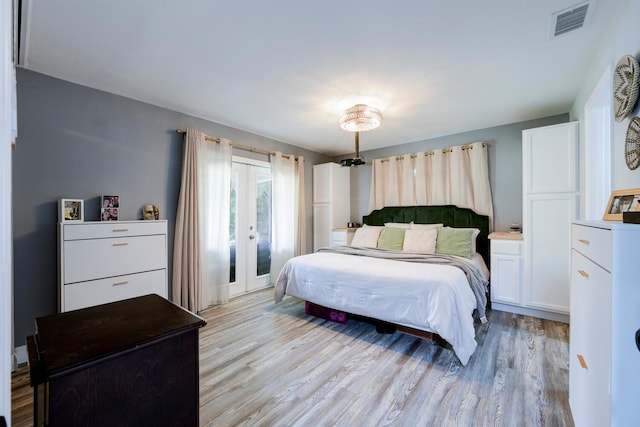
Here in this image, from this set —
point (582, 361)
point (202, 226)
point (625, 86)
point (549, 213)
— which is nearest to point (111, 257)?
point (202, 226)

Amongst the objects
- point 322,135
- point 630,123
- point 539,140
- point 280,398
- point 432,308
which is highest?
point 322,135

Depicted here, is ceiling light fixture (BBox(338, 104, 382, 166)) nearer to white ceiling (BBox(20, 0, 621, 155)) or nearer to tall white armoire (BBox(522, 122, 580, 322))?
white ceiling (BBox(20, 0, 621, 155))

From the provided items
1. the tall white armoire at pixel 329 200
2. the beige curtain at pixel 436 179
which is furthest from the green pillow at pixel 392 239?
the tall white armoire at pixel 329 200

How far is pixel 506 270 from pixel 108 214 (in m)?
4.48

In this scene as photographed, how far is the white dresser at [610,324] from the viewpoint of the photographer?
95 cm

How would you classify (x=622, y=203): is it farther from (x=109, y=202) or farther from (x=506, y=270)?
(x=109, y=202)

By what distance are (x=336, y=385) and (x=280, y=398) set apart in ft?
1.35

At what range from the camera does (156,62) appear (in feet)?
7.48

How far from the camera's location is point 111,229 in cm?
248

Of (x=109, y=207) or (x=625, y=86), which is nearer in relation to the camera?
(x=625, y=86)

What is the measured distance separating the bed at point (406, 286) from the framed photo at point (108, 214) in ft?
6.22

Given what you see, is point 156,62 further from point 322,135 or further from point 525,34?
point 525,34

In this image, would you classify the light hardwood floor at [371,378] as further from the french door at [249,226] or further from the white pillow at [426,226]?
the white pillow at [426,226]

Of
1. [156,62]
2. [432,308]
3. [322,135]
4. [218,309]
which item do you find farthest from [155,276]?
[322,135]
